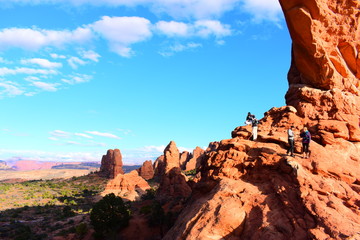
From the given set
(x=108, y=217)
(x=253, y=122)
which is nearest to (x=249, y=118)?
(x=253, y=122)

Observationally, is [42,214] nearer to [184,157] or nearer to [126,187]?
[126,187]

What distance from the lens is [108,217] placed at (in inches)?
1238

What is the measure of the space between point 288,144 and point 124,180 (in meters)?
58.7

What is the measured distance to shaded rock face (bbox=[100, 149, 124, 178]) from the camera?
94238 millimetres

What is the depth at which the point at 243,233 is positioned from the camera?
11164 mm

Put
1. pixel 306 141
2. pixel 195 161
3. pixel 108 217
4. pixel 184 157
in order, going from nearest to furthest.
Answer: pixel 306 141
pixel 108 217
pixel 195 161
pixel 184 157

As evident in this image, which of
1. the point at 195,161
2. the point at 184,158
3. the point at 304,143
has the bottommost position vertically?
the point at 195,161

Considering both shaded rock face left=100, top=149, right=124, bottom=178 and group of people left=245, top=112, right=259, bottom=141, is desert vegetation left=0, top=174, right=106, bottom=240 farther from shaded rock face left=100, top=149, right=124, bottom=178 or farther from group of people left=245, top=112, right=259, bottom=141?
group of people left=245, top=112, right=259, bottom=141

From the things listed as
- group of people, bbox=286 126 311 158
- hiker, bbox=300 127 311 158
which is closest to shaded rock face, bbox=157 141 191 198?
group of people, bbox=286 126 311 158

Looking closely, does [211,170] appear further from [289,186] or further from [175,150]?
[175,150]

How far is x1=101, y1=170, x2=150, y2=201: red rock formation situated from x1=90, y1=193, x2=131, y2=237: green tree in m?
29.4

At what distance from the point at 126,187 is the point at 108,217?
36.0 m

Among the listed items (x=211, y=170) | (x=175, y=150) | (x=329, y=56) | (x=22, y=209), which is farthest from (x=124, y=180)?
(x=329, y=56)

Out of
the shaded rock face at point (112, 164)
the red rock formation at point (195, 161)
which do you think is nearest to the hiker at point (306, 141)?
the shaded rock face at point (112, 164)
